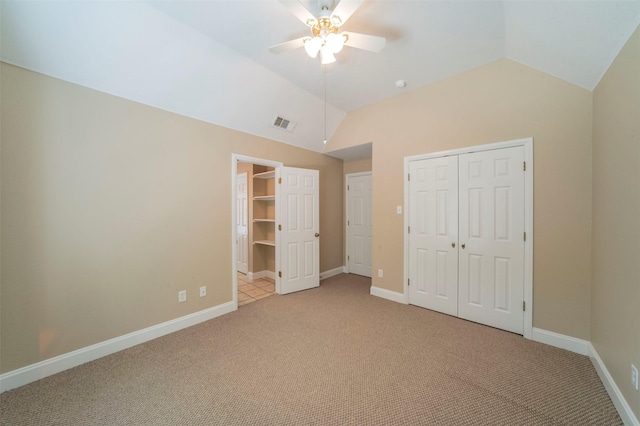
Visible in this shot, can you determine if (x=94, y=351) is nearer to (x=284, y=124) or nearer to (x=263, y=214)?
(x=263, y=214)

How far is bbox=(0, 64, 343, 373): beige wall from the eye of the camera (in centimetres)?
183

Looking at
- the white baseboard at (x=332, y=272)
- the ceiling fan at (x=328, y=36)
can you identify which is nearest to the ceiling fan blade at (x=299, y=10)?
the ceiling fan at (x=328, y=36)

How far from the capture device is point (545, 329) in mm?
2371

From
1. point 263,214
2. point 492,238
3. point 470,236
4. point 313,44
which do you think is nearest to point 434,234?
point 470,236

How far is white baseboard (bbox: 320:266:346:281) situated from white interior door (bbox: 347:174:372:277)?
167 mm

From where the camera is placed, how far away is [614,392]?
5.34 feet

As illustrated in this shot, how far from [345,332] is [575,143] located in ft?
9.74

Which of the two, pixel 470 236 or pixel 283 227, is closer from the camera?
pixel 470 236

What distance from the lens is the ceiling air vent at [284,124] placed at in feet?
11.4

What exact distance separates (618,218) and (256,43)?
3339mm

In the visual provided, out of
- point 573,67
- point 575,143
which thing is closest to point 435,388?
point 575,143

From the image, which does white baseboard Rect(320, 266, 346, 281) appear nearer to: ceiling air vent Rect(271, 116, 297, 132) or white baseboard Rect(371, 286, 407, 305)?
white baseboard Rect(371, 286, 407, 305)

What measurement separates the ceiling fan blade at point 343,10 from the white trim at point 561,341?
11.1 feet

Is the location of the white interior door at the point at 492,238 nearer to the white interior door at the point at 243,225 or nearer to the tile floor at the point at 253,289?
the tile floor at the point at 253,289
